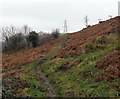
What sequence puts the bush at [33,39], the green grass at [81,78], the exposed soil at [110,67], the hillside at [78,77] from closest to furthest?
the green grass at [81,78] < the hillside at [78,77] < the exposed soil at [110,67] < the bush at [33,39]

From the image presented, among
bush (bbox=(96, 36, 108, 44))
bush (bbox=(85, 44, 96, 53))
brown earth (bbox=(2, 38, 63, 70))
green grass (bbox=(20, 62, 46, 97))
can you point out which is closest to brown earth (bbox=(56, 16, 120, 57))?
bush (bbox=(85, 44, 96, 53))

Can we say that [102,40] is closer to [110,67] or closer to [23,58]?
[110,67]

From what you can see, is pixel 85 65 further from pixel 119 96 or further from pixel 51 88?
pixel 119 96

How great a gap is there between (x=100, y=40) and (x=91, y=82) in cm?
1579

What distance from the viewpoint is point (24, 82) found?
26.9 metres

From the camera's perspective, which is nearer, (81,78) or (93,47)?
(81,78)

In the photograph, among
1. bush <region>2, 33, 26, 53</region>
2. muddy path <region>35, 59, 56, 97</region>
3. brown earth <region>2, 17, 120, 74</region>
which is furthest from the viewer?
bush <region>2, 33, 26, 53</region>

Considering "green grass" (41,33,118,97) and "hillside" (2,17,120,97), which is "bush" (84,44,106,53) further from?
"green grass" (41,33,118,97)

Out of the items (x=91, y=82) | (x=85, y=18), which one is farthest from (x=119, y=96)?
(x=85, y=18)

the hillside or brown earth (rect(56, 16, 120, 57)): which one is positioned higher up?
brown earth (rect(56, 16, 120, 57))

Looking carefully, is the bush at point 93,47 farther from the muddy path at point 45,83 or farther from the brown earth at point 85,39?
the muddy path at point 45,83

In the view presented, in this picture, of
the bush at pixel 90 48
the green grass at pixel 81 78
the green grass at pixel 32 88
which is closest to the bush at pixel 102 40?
the green grass at pixel 81 78

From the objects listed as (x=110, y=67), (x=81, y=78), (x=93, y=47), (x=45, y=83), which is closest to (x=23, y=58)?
(x=93, y=47)

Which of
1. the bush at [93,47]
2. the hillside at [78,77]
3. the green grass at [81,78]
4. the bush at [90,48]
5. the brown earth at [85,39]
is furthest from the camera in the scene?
the brown earth at [85,39]
